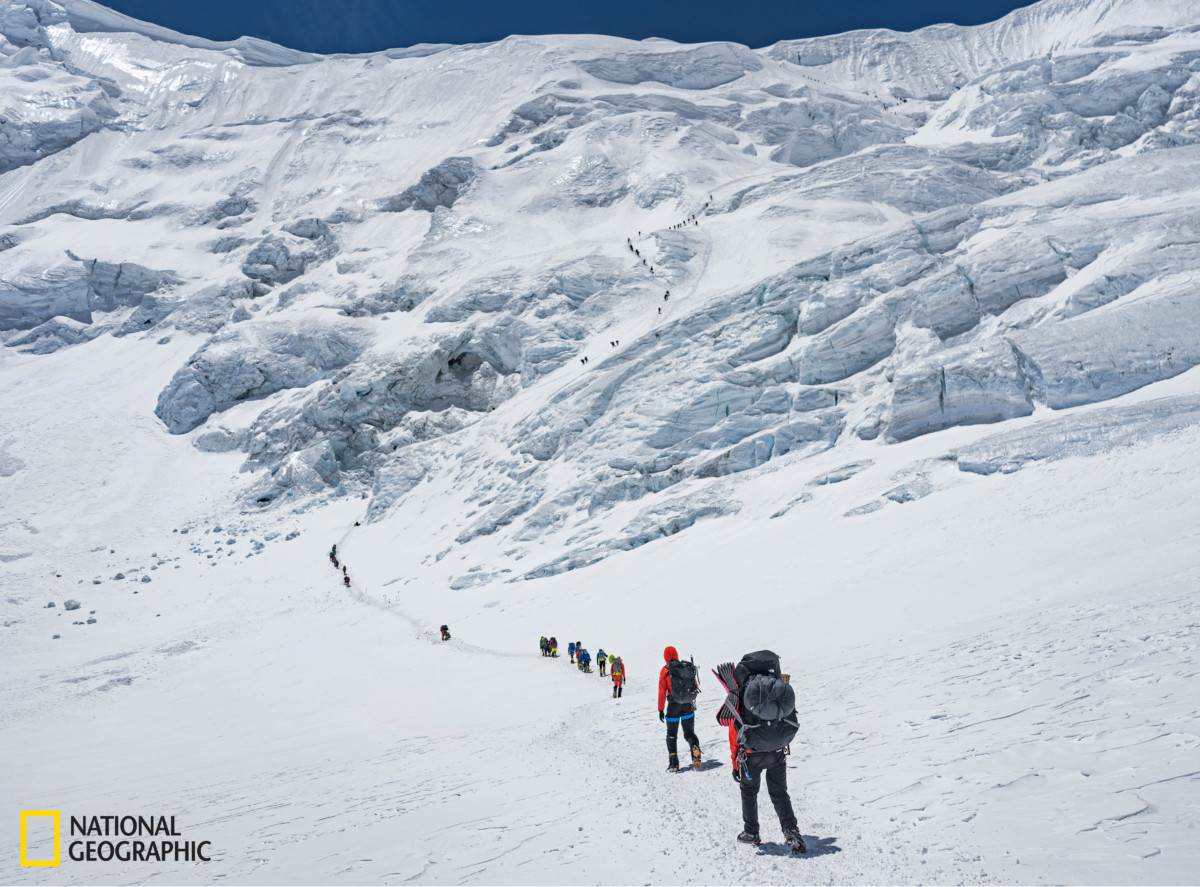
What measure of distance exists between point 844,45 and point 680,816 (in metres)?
196

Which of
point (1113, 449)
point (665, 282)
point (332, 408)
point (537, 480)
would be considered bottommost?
point (1113, 449)

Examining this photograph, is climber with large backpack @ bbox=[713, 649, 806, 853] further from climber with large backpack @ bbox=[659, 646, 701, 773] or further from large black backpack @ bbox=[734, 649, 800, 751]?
climber with large backpack @ bbox=[659, 646, 701, 773]

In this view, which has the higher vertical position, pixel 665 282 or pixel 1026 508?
pixel 665 282

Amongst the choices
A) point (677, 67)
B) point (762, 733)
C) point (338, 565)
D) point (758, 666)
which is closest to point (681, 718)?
point (762, 733)

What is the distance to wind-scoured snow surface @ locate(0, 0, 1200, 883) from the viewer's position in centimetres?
891

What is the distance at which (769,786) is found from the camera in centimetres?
720

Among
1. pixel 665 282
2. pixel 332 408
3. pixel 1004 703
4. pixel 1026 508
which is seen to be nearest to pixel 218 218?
pixel 332 408

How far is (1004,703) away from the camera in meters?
9.91

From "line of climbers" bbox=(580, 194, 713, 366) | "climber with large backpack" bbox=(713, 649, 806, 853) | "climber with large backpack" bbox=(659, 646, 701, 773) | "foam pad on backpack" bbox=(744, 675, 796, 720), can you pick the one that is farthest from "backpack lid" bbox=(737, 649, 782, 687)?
"line of climbers" bbox=(580, 194, 713, 366)

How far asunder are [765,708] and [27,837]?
12072 millimetres

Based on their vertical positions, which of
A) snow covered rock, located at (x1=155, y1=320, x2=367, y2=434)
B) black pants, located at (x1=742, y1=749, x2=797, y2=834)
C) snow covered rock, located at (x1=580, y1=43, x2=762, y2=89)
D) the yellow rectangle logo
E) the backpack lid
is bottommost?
the yellow rectangle logo

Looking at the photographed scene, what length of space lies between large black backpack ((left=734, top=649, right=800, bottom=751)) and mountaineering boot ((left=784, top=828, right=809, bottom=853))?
0.71 meters

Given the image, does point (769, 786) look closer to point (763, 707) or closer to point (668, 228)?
point (763, 707)

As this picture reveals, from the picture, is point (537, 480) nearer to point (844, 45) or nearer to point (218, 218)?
point (218, 218)
